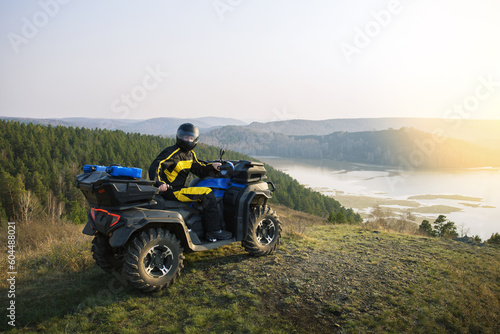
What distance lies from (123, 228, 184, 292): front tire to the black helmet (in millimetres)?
1571

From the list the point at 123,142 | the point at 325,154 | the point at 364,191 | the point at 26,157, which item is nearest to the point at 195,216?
the point at 26,157

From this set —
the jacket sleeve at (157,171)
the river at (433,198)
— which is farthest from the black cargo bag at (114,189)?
the river at (433,198)

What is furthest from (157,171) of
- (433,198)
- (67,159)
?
(433,198)

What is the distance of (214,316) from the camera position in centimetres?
356

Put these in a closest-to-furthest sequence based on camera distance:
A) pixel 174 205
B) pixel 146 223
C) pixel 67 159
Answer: pixel 146 223
pixel 174 205
pixel 67 159

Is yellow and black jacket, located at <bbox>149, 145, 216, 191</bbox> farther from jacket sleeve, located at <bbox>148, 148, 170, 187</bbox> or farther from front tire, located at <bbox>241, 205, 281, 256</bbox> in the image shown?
front tire, located at <bbox>241, 205, 281, 256</bbox>

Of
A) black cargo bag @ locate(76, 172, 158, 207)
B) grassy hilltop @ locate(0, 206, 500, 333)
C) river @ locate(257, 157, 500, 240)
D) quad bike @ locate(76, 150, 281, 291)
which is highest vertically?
black cargo bag @ locate(76, 172, 158, 207)

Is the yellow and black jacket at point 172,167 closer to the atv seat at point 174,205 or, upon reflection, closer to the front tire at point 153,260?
the atv seat at point 174,205

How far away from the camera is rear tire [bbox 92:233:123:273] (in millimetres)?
4672

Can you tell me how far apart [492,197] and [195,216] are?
8331 centimetres

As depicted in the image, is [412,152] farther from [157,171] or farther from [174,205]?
[157,171]

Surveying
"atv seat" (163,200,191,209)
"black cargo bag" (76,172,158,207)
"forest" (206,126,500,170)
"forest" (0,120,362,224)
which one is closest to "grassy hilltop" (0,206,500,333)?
"atv seat" (163,200,191,209)

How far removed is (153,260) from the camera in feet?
13.7

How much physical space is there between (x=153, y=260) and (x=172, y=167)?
154cm
